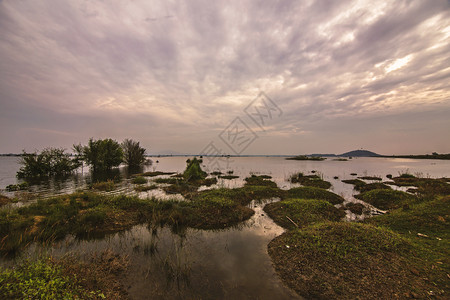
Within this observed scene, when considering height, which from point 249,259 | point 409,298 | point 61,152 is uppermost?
point 61,152

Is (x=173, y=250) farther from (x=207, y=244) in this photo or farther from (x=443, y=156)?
(x=443, y=156)

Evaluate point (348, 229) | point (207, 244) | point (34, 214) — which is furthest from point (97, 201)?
point (348, 229)

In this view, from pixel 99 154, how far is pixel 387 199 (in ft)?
156

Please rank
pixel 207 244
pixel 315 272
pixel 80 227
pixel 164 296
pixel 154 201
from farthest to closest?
pixel 154 201
pixel 80 227
pixel 207 244
pixel 315 272
pixel 164 296

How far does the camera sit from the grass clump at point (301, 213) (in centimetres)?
1092

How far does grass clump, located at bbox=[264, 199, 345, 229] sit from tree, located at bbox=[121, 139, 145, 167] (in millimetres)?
46274

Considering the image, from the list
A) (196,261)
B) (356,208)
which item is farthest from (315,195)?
(196,261)

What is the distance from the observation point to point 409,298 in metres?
4.72

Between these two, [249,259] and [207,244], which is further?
[207,244]

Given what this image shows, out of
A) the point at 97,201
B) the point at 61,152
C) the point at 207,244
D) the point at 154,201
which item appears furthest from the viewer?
the point at 61,152

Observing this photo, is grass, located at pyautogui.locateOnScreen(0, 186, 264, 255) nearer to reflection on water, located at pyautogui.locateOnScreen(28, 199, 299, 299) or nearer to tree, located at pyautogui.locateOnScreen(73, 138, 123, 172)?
reflection on water, located at pyautogui.locateOnScreen(28, 199, 299, 299)

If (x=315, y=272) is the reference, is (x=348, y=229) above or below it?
above

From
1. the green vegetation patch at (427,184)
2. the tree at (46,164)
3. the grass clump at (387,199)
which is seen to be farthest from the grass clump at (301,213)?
the tree at (46,164)

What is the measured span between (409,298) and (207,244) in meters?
7.22
